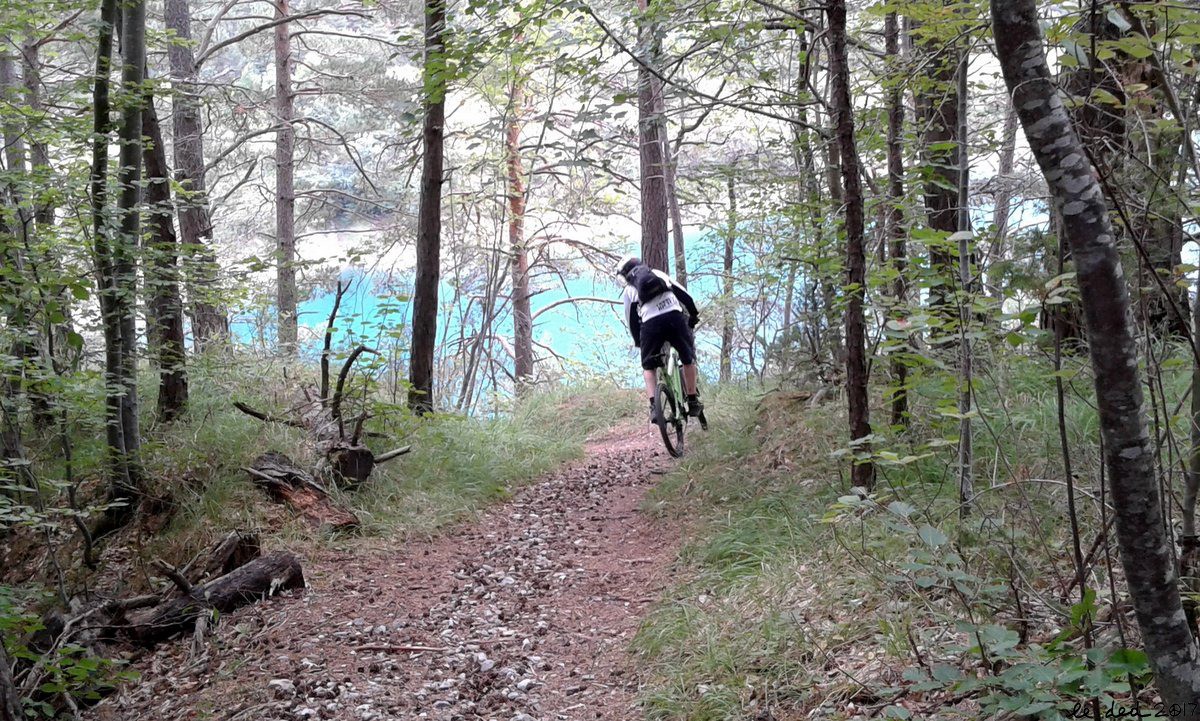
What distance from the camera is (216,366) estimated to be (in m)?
8.00

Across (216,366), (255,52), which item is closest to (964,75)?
(216,366)

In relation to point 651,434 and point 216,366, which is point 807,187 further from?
point 216,366

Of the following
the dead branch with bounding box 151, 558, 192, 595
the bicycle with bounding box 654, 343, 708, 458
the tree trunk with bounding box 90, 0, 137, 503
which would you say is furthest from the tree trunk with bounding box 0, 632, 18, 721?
the bicycle with bounding box 654, 343, 708, 458

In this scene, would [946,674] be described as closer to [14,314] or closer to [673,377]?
[14,314]

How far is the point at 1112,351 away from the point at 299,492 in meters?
5.66

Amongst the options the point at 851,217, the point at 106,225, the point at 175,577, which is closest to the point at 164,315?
the point at 106,225

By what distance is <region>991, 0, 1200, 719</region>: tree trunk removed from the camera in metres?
1.74

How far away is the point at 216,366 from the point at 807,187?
5.94m

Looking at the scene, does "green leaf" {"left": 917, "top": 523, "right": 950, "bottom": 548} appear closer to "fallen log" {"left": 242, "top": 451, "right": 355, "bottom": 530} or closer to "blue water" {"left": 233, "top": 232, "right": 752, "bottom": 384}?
"fallen log" {"left": 242, "top": 451, "right": 355, "bottom": 530}

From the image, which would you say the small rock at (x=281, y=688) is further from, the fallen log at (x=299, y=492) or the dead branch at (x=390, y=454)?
the dead branch at (x=390, y=454)

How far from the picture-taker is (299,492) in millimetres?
6129

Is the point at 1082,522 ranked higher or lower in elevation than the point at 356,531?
higher

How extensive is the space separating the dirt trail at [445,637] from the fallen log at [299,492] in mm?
454

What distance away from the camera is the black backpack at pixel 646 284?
290 inches
